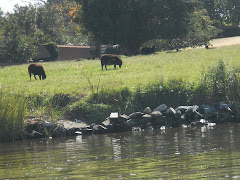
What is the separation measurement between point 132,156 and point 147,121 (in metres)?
6.29

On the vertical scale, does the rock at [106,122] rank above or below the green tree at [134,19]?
below

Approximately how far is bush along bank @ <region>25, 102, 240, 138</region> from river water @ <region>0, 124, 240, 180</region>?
650 millimetres

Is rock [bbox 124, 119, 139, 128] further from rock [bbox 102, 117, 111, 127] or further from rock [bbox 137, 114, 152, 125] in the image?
rock [bbox 102, 117, 111, 127]

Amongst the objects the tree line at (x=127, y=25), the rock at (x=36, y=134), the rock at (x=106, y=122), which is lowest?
the rock at (x=36, y=134)

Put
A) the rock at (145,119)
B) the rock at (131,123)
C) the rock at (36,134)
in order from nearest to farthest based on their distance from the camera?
the rock at (36,134)
the rock at (131,123)
the rock at (145,119)

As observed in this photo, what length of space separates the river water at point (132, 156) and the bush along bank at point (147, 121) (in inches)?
25.6

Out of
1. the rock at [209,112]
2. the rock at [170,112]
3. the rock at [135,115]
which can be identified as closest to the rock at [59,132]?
the rock at [135,115]

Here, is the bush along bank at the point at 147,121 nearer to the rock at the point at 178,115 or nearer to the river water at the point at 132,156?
the rock at the point at 178,115

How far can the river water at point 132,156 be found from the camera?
1053cm

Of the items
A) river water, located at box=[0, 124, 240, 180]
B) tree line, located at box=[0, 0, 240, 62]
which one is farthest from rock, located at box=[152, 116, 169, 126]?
tree line, located at box=[0, 0, 240, 62]

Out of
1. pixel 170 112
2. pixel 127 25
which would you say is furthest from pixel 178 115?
pixel 127 25

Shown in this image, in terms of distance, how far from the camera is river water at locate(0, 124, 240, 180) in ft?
34.6

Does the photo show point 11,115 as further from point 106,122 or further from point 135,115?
point 135,115

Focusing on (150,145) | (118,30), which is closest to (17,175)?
(150,145)
